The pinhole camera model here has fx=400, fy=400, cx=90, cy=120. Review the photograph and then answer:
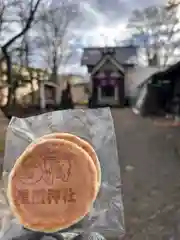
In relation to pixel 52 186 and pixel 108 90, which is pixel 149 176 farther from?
pixel 52 186

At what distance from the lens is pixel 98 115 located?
30 centimetres

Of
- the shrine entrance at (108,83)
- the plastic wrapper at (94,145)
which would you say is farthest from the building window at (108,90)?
the plastic wrapper at (94,145)

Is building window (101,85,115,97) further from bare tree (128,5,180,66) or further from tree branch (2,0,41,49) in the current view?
tree branch (2,0,41,49)

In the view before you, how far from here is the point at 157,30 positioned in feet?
3.35

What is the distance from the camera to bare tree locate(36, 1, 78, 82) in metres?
0.99

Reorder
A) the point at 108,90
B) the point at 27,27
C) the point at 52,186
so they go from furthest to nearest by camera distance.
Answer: the point at 27,27 < the point at 108,90 < the point at 52,186

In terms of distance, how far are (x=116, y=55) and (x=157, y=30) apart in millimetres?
122

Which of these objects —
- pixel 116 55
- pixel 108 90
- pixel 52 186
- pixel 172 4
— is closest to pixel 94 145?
pixel 52 186

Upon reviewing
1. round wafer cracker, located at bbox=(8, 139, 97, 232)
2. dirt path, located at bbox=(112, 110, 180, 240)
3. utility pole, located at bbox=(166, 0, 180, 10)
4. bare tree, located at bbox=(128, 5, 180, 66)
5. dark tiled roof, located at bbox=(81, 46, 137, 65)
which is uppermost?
utility pole, located at bbox=(166, 0, 180, 10)

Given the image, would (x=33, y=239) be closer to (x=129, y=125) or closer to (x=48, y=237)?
(x=48, y=237)

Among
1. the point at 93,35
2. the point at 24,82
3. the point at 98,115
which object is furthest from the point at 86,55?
the point at 98,115

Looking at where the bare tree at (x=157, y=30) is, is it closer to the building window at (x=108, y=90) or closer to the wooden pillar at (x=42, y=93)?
the building window at (x=108, y=90)

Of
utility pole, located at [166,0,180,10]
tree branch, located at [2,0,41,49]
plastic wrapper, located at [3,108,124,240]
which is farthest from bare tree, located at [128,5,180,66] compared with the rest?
plastic wrapper, located at [3,108,124,240]

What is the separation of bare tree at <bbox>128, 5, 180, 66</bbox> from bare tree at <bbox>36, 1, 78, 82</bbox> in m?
0.17
